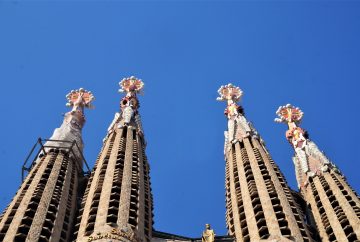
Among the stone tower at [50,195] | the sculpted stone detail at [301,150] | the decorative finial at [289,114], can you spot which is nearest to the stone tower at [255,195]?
the sculpted stone detail at [301,150]

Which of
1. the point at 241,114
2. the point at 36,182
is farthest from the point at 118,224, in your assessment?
the point at 241,114

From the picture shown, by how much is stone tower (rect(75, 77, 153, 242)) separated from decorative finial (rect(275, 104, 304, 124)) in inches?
394

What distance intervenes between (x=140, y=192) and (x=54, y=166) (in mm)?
5331

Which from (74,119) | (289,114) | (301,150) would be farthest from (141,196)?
(289,114)

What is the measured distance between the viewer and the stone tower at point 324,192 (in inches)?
1513

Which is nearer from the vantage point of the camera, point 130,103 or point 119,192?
point 119,192

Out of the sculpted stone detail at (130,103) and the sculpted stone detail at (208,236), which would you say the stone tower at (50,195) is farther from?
the sculpted stone detail at (208,236)

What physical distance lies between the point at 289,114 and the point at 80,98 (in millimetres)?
13971

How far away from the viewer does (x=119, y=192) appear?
39688 millimetres

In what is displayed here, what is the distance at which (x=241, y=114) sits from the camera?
2160 inches

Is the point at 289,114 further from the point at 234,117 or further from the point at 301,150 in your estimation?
the point at 301,150

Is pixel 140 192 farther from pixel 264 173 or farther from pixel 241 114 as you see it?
pixel 241 114

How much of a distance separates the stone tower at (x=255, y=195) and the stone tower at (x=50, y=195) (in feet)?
25.9

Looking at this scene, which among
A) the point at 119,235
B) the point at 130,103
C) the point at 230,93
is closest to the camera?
the point at 119,235
